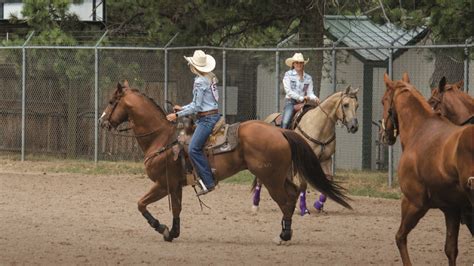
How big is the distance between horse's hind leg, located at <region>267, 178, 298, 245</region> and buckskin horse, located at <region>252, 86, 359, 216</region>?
2.88 meters

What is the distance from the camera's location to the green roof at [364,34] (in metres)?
22.9

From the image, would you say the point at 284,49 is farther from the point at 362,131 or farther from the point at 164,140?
the point at 164,140

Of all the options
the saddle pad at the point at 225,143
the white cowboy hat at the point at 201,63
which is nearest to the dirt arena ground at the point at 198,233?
the saddle pad at the point at 225,143

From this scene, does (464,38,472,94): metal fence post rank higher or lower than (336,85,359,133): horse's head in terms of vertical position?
higher

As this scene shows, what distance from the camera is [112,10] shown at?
84.5 ft

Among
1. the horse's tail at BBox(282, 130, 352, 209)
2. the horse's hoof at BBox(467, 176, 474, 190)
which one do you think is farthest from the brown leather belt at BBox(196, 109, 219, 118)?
the horse's hoof at BBox(467, 176, 474, 190)

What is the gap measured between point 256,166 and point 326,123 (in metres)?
3.56

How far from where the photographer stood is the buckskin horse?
16625 millimetres

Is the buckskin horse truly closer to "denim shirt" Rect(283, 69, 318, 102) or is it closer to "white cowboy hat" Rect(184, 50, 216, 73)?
"denim shirt" Rect(283, 69, 318, 102)

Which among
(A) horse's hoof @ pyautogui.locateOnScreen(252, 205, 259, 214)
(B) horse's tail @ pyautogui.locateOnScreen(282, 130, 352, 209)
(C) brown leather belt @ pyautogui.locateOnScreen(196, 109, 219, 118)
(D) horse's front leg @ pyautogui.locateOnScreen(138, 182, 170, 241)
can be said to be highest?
(C) brown leather belt @ pyautogui.locateOnScreen(196, 109, 219, 118)

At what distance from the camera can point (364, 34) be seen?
81.6 feet

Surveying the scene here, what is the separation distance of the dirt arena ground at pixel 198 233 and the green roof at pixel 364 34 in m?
4.71

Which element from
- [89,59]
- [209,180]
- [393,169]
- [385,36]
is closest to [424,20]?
[393,169]

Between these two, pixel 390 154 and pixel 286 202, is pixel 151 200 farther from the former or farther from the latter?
pixel 390 154
